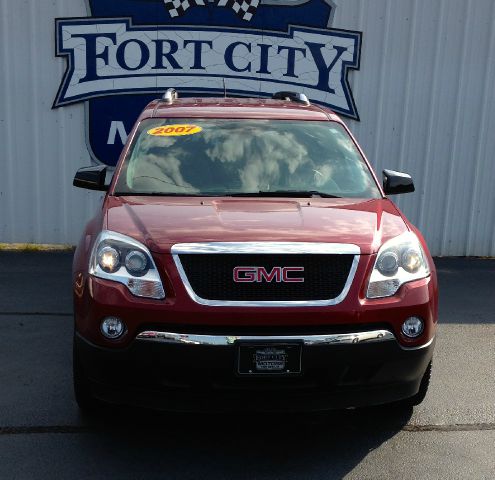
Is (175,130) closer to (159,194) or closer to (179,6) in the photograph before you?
(159,194)

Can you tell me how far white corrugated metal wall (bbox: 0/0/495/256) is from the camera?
784cm

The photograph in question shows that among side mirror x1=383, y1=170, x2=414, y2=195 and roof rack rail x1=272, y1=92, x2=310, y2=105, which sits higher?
roof rack rail x1=272, y1=92, x2=310, y2=105

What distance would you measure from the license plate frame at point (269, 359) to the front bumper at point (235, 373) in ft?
0.08

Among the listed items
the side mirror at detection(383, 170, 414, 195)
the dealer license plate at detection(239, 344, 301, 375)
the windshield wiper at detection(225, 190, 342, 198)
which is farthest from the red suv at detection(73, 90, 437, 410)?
the side mirror at detection(383, 170, 414, 195)

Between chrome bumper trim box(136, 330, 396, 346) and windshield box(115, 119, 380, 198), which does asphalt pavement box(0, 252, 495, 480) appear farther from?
windshield box(115, 119, 380, 198)

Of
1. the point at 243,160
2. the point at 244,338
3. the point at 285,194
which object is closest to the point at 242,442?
the point at 244,338

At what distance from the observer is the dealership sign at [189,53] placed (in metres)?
7.82

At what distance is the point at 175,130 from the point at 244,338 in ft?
6.22

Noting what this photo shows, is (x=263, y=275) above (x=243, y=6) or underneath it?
underneath

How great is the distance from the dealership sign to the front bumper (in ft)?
17.7

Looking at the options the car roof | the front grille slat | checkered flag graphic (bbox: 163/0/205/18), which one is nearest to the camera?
the front grille slat

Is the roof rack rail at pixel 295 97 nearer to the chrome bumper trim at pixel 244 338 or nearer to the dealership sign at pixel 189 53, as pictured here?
the dealership sign at pixel 189 53

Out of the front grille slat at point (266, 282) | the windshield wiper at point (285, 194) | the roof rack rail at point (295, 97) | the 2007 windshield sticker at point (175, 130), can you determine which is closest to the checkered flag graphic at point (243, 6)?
the roof rack rail at point (295, 97)

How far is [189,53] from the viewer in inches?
312
